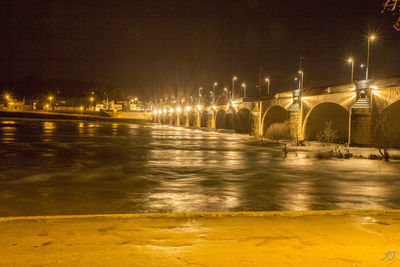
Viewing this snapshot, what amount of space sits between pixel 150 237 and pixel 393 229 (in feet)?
17.3

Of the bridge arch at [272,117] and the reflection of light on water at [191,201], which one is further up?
the bridge arch at [272,117]

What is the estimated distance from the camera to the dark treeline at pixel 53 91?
167m

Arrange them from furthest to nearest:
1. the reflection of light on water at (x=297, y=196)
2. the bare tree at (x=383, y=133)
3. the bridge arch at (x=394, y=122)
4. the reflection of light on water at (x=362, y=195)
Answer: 1. the bridge arch at (x=394, y=122)
2. the bare tree at (x=383, y=133)
3. the reflection of light on water at (x=362, y=195)
4. the reflection of light on water at (x=297, y=196)

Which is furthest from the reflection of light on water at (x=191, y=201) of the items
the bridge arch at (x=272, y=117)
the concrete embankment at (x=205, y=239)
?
the bridge arch at (x=272, y=117)

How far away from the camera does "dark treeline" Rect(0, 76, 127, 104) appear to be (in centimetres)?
16674

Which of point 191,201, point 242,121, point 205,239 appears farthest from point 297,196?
point 242,121

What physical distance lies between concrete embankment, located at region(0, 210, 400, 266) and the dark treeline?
16397 cm

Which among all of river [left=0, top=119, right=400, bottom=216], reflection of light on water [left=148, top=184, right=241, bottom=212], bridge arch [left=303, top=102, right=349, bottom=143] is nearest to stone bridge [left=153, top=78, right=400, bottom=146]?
bridge arch [left=303, top=102, right=349, bottom=143]

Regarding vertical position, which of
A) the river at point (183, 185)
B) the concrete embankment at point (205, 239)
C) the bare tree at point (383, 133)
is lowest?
the river at point (183, 185)

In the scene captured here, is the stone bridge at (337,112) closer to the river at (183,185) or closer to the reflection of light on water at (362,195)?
the river at (183,185)

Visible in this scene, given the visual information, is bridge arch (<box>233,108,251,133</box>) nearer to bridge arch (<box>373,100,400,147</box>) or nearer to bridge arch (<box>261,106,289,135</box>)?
bridge arch (<box>261,106,289,135</box>)

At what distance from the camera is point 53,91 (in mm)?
175750

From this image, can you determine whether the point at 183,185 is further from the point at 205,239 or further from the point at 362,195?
the point at 205,239

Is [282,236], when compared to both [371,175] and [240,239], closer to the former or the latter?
[240,239]
